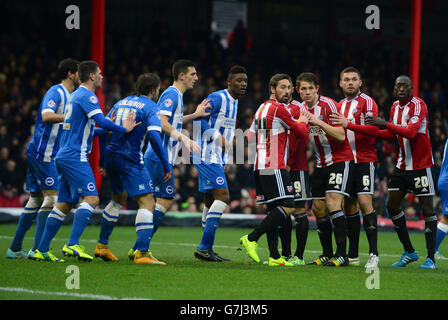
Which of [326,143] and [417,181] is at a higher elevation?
[326,143]

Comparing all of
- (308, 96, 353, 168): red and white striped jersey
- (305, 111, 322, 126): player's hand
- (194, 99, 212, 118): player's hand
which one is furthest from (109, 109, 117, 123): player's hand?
(308, 96, 353, 168): red and white striped jersey

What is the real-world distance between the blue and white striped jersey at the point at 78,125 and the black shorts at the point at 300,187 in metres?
2.52

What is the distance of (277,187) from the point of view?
8.07 m

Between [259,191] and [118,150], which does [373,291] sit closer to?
[259,191]

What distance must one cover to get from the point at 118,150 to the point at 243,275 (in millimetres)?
2138

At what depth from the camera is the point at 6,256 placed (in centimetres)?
854

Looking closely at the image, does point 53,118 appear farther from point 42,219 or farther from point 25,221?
point 25,221

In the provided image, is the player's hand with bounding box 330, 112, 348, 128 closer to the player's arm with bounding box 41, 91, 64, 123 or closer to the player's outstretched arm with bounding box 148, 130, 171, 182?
the player's outstretched arm with bounding box 148, 130, 171, 182

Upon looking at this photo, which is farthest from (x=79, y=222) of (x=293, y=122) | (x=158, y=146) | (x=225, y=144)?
(x=293, y=122)

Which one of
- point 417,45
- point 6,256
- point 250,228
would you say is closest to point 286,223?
point 6,256

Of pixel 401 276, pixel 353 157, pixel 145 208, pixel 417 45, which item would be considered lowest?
pixel 401 276

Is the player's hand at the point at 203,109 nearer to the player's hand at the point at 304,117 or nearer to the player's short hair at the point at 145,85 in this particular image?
the player's short hair at the point at 145,85

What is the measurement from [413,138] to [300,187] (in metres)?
1.47

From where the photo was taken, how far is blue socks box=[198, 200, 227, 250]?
8.62 m
